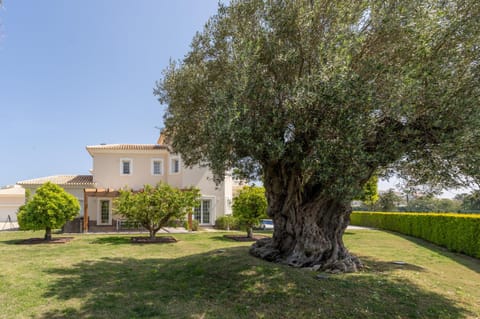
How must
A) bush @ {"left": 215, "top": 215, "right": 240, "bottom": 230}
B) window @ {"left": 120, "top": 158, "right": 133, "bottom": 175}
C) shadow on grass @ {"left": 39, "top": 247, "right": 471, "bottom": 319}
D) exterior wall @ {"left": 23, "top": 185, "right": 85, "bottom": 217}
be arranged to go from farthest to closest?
window @ {"left": 120, "top": 158, "right": 133, "bottom": 175}
exterior wall @ {"left": 23, "top": 185, "right": 85, "bottom": 217}
bush @ {"left": 215, "top": 215, "right": 240, "bottom": 230}
shadow on grass @ {"left": 39, "top": 247, "right": 471, "bottom": 319}

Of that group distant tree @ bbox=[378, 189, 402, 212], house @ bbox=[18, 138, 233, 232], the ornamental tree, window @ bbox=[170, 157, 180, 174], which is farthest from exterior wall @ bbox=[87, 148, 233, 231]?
distant tree @ bbox=[378, 189, 402, 212]

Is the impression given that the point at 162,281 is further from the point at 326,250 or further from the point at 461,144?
the point at 461,144

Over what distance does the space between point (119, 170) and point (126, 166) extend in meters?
0.67

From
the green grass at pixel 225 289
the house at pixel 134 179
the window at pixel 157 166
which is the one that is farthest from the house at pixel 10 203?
the green grass at pixel 225 289

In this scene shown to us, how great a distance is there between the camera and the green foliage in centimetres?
645

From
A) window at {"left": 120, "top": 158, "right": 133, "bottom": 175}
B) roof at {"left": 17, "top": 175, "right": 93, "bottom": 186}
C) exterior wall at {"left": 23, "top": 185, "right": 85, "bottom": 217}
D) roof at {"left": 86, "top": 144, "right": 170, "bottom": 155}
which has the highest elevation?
roof at {"left": 86, "top": 144, "right": 170, "bottom": 155}

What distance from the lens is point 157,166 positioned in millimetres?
26219

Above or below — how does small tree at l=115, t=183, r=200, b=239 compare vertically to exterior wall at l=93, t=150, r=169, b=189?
below

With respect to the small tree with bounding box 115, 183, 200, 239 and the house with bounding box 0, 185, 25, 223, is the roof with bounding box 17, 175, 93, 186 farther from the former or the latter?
the small tree with bounding box 115, 183, 200, 239

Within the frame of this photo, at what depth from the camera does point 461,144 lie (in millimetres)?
6273

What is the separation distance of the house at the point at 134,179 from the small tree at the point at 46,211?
310 inches

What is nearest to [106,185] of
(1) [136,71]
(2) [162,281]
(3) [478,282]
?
(1) [136,71]

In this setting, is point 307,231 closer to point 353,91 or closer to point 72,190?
point 353,91

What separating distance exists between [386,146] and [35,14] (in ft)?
49.5
